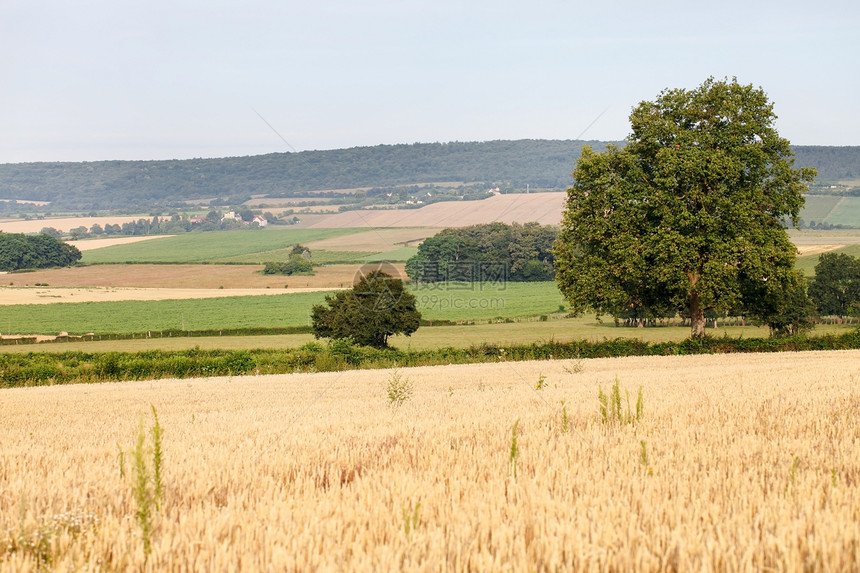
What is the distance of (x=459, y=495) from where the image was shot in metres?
4.82

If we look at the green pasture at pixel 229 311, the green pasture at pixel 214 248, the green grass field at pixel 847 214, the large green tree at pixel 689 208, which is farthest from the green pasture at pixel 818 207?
the large green tree at pixel 689 208

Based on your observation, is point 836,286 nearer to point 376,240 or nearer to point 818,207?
point 376,240

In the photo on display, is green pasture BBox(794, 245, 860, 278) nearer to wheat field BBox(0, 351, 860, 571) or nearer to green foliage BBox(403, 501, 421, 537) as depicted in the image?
wheat field BBox(0, 351, 860, 571)

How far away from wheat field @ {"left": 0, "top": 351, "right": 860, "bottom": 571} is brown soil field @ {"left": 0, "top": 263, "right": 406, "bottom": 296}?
9219 cm

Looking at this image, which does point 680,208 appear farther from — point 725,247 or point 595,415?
point 595,415

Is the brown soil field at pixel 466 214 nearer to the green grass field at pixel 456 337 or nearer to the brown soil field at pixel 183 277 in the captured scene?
the brown soil field at pixel 183 277

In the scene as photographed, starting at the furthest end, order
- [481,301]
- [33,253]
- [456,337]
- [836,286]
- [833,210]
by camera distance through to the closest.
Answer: [833,210], [33,253], [481,301], [836,286], [456,337]

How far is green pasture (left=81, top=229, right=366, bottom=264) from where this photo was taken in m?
146

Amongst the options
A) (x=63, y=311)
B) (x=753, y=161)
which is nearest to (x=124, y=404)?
(x=753, y=161)

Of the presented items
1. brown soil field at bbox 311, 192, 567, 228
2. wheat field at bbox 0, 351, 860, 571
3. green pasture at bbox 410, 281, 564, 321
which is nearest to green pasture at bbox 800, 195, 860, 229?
brown soil field at bbox 311, 192, 567, 228

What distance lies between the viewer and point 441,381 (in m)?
22.5

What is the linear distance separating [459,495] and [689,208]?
108 ft

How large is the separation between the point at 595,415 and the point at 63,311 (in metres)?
88.1

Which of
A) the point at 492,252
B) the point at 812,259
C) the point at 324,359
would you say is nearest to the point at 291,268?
the point at 492,252
